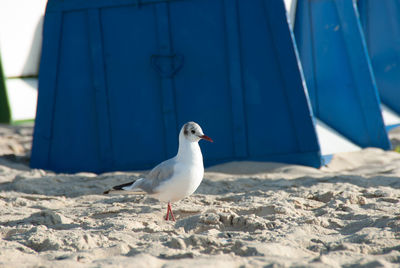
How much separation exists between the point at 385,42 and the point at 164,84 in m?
4.37

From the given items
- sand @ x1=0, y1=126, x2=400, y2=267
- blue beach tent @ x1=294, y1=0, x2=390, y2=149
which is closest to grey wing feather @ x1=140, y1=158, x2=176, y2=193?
sand @ x1=0, y1=126, x2=400, y2=267

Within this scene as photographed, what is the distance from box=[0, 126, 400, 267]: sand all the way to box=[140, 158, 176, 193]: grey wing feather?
6.8 inches

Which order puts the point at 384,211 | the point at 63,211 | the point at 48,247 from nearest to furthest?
the point at 48,247, the point at 384,211, the point at 63,211

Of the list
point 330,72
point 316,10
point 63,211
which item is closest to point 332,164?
point 330,72

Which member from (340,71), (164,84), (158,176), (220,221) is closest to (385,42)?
(340,71)

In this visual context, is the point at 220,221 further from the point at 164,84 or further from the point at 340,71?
the point at 340,71

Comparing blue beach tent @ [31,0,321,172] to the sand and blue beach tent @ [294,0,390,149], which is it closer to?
the sand

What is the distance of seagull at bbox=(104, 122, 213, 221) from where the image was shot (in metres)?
3.35

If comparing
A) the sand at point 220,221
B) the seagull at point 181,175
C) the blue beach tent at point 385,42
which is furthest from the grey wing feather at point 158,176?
the blue beach tent at point 385,42

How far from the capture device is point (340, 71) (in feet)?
20.0

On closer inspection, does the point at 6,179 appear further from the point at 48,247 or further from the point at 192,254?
the point at 192,254

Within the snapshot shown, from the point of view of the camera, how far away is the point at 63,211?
359 cm

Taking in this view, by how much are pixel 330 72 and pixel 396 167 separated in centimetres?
165

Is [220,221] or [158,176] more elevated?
[158,176]
